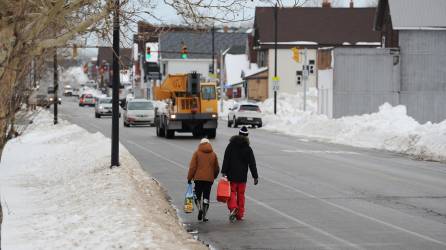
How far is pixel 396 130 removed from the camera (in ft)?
133

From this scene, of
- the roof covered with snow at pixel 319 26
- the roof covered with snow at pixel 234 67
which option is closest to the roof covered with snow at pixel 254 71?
the roof covered with snow at pixel 319 26

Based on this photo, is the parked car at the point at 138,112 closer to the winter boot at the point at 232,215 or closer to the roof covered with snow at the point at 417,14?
the roof covered with snow at the point at 417,14

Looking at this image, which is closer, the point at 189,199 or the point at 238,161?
the point at 238,161

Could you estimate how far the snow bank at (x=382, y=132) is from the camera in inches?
1346

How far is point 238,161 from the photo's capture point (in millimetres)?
15781

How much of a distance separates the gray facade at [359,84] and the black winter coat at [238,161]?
4236 cm

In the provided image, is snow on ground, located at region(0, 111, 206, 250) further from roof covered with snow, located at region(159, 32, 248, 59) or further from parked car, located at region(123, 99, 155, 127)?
roof covered with snow, located at region(159, 32, 248, 59)

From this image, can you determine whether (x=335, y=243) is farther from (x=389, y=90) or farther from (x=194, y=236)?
(x=389, y=90)

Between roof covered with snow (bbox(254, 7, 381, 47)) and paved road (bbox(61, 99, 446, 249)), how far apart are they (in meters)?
59.5

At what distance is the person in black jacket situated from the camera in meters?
15.7

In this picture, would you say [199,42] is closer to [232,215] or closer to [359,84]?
[359,84]

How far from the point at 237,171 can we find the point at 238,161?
0.59 feet

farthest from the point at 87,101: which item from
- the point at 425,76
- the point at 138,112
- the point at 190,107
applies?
the point at 190,107

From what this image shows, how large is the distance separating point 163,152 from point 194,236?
1910 centimetres
